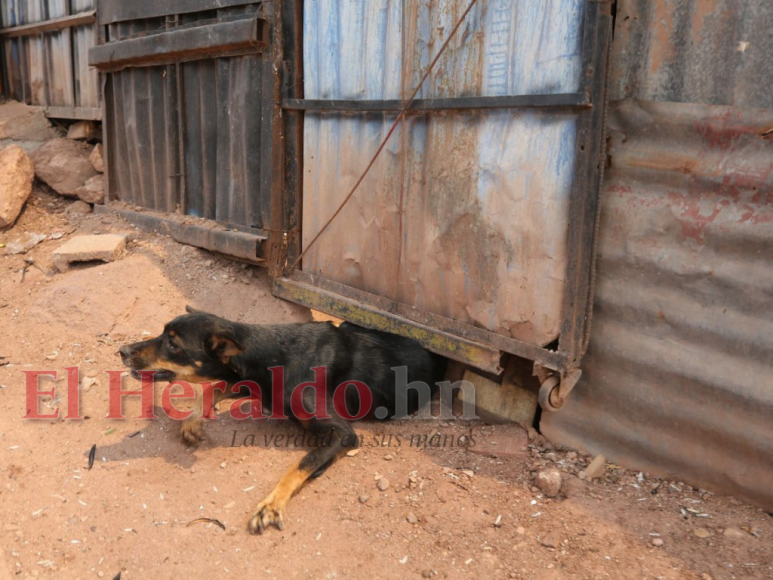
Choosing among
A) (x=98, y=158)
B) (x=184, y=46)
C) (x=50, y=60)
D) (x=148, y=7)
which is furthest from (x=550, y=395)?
(x=50, y=60)

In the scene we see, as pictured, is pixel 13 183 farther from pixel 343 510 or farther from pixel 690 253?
pixel 690 253

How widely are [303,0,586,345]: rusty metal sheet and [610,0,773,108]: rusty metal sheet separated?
27cm

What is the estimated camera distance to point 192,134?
637 cm

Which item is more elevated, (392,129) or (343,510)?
(392,129)

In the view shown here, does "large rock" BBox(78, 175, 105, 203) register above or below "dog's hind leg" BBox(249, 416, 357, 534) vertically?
above

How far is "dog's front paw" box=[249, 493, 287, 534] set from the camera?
3.37 meters

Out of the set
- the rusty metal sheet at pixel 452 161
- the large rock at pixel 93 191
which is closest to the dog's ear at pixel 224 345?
the rusty metal sheet at pixel 452 161

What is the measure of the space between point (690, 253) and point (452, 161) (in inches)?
58.2

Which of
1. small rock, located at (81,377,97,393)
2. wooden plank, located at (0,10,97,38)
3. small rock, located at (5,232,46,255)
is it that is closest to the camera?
small rock, located at (81,377,97,393)

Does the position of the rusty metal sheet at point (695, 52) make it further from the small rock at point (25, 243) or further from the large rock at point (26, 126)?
the large rock at point (26, 126)

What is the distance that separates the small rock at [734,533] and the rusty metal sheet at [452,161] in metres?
1.27

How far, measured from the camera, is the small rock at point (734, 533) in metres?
3.15

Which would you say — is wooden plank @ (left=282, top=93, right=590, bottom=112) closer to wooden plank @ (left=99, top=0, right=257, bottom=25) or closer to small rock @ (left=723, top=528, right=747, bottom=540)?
wooden plank @ (left=99, top=0, right=257, bottom=25)

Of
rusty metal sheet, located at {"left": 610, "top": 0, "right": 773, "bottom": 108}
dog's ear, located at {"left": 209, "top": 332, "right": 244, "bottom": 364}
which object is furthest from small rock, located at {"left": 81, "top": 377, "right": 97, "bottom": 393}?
rusty metal sheet, located at {"left": 610, "top": 0, "right": 773, "bottom": 108}
